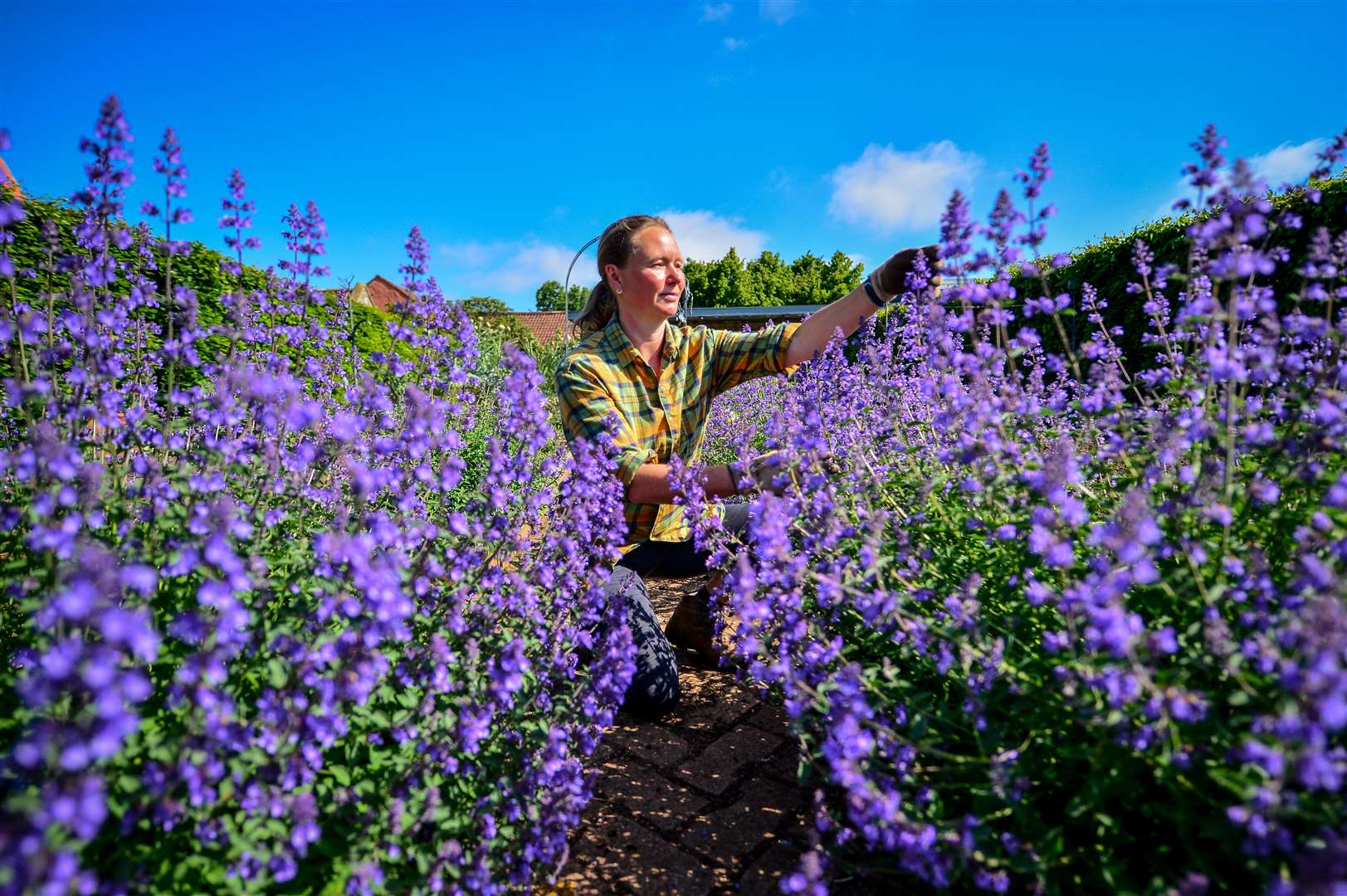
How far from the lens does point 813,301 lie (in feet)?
138

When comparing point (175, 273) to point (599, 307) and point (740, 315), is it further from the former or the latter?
point (740, 315)

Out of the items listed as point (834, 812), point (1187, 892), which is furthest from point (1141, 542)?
point (834, 812)

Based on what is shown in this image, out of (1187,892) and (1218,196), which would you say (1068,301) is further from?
(1187,892)

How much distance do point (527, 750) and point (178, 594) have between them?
3.54 ft

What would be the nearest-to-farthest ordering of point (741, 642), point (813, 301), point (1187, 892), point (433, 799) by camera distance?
point (1187, 892)
point (433, 799)
point (741, 642)
point (813, 301)

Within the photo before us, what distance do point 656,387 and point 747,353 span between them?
0.69 m

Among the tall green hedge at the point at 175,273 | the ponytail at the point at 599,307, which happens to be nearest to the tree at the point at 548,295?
the tall green hedge at the point at 175,273

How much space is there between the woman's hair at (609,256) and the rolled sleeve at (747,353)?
74 cm

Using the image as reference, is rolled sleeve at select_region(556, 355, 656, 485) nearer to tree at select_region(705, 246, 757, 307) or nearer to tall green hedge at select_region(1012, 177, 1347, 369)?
tall green hedge at select_region(1012, 177, 1347, 369)

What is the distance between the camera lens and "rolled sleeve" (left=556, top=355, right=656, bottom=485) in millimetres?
3391

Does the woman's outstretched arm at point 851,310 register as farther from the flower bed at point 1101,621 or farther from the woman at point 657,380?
the flower bed at point 1101,621

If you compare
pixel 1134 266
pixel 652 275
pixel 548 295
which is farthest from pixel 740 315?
pixel 548 295

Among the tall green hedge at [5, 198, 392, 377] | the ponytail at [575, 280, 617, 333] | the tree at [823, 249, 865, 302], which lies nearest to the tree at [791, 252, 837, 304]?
the tree at [823, 249, 865, 302]

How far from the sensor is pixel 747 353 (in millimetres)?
4434
